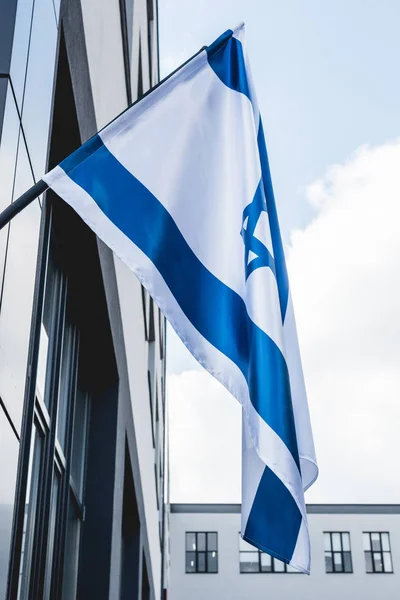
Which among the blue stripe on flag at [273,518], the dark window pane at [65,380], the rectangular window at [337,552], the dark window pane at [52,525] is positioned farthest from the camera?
the rectangular window at [337,552]

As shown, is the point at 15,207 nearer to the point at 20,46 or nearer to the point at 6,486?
the point at 20,46

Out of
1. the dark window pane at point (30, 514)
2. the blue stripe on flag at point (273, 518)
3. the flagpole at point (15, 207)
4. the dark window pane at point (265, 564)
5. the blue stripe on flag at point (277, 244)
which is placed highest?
the dark window pane at point (265, 564)

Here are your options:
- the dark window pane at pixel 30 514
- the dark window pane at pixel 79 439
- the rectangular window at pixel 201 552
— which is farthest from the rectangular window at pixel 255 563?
the dark window pane at pixel 30 514

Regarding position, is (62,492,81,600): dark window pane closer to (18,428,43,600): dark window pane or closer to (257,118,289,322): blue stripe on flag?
(18,428,43,600): dark window pane

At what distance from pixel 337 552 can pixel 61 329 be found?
4898cm

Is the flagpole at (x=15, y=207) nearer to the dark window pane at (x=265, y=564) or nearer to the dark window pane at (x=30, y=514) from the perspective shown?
the dark window pane at (x=30, y=514)

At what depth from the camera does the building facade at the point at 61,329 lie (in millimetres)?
2840

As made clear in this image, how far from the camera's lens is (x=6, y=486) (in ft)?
9.06

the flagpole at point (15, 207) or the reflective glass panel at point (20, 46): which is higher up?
the reflective glass panel at point (20, 46)

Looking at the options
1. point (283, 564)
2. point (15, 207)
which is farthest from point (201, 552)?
point (15, 207)

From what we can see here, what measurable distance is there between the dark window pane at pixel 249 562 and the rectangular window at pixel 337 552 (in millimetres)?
3937

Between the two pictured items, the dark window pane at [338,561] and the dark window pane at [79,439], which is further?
the dark window pane at [338,561]

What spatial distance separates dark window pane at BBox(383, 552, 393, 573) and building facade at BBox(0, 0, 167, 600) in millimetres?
45250

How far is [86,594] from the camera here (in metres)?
6.14
